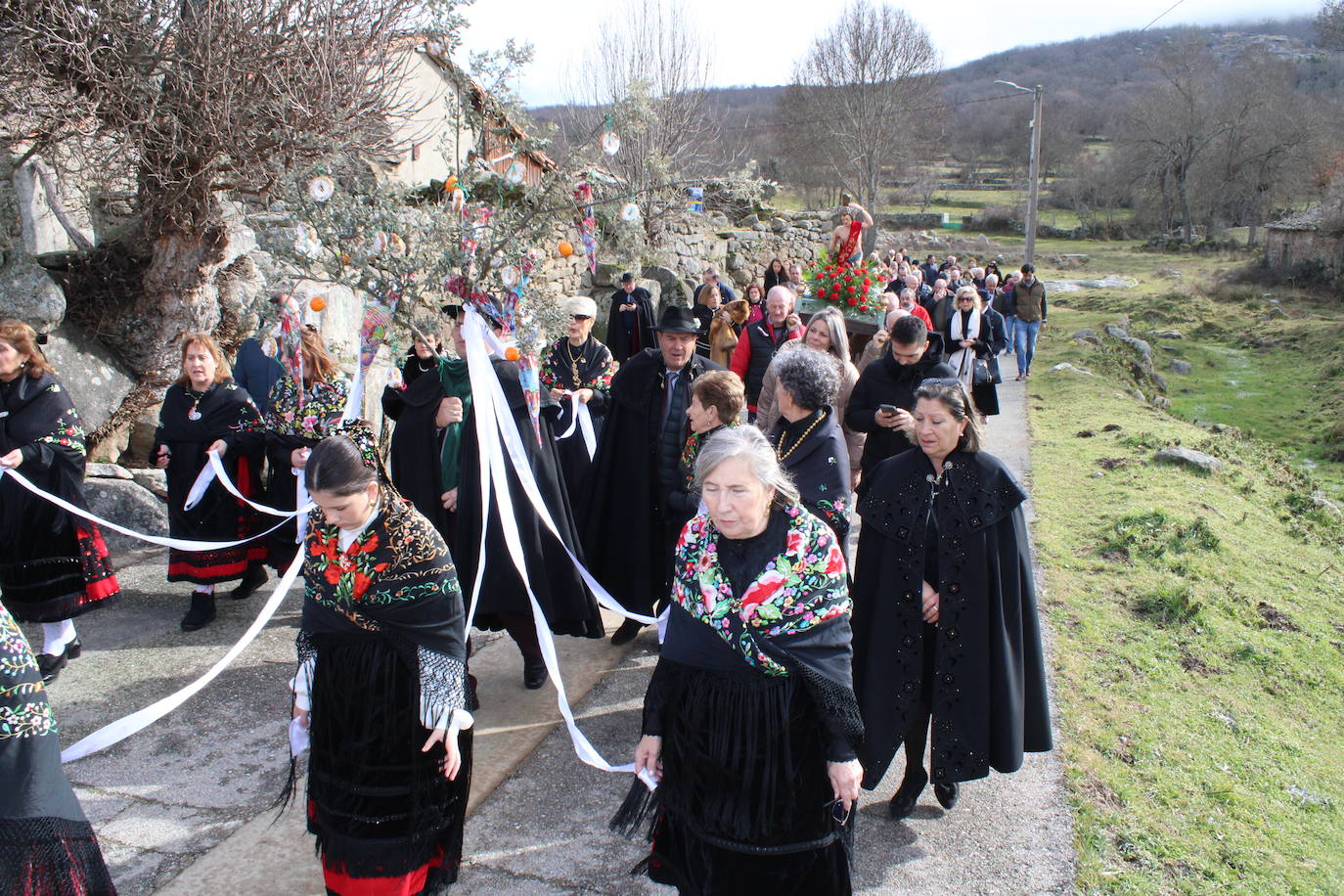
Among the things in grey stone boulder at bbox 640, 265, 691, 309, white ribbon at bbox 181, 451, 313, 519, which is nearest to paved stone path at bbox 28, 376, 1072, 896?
white ribbon at bbox 181, 451, 313, 519

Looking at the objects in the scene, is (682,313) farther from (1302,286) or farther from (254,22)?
(1302,286)

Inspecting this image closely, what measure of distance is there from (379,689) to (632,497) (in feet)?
8.09

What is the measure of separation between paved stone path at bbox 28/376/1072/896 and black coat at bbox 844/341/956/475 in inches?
72.0

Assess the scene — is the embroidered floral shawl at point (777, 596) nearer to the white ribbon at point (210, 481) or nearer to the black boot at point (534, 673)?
the black boot at point (534, 673)

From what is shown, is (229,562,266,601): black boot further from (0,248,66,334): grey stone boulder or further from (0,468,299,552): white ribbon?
(0,248,66,334): grey stone boulder

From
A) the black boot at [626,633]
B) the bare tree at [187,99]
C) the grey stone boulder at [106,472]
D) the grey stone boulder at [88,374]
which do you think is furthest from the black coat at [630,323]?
the black boot at [626,633]

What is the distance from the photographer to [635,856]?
139 inches

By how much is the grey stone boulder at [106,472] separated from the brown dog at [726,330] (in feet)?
16.2

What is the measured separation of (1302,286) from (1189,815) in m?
28.4

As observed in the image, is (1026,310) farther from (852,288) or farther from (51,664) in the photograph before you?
(51,664)

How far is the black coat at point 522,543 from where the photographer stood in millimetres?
4664

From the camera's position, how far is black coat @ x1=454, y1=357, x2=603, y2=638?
4.66 meters

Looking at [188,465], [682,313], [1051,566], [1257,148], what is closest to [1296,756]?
[1051,566]

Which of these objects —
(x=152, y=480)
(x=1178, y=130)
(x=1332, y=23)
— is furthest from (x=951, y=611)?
(x=1178, y=130)
